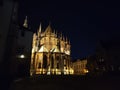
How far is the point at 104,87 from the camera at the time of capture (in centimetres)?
2148

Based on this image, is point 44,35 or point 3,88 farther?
point 44,35

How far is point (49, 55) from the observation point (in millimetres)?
63938

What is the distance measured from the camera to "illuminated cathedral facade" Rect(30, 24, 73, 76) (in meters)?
61.4

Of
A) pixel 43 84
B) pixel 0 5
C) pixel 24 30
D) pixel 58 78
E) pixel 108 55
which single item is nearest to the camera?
pixel 43 84

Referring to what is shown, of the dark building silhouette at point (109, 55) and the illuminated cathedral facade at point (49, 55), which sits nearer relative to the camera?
the dark building silhouette at point (109, 55)

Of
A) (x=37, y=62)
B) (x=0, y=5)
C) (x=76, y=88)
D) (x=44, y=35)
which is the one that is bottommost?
(x=76, y=88)

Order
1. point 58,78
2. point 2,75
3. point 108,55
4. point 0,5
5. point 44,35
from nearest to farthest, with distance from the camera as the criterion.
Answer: point 58,78 < point 2,75 < point 0,5 < point 108,55 < point 44,35

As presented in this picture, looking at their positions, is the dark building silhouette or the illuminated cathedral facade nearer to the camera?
the dark building silhouette

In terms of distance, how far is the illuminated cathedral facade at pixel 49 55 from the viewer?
2418 inches

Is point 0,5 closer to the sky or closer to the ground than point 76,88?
closer to the sky

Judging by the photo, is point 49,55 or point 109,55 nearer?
point 109,55

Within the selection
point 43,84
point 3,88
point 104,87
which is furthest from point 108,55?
point 3,88

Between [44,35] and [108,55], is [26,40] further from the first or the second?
[44,35]

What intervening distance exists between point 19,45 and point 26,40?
2.54m
